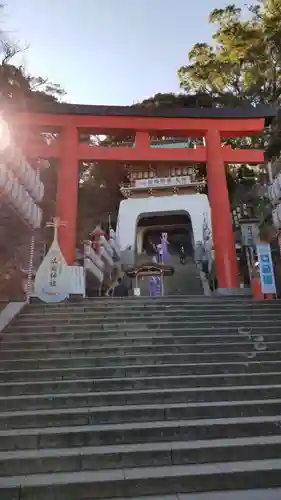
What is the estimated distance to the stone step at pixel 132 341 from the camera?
6.04 m

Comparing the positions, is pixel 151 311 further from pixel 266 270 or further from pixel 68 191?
pixel 68 191

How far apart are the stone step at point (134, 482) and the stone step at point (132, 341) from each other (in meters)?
2.87

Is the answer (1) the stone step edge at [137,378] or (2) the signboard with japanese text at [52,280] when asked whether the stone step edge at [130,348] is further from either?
(2) the signboard with japanese text at [52,280]

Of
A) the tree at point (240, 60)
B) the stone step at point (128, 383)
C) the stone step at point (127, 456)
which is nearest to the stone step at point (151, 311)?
the stone step at point (128, 383)

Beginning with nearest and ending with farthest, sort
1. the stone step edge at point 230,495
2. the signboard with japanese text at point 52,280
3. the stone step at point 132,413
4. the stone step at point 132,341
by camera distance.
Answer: the stone step edge at point 230,495, the stone step at point 132,413, the stone step at point 132,341, the signboard with japanese text at point 52,280

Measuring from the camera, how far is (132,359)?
5539mm

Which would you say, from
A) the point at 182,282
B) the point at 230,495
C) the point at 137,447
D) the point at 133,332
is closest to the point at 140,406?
the point at 137,447

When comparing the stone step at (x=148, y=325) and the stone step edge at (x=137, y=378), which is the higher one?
the stone step at (x=148, y=325)

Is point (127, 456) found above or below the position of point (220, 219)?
below

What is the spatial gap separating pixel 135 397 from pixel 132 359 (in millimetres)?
1121

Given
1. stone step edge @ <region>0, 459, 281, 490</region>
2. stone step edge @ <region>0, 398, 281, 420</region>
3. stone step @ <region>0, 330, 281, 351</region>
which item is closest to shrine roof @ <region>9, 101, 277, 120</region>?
stone step @ <region>0, 330, 281, 351</region>

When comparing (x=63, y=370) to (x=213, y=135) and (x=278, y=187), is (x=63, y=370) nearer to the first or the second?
(x=278, y=187)

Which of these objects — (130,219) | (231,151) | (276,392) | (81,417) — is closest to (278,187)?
(231,151)

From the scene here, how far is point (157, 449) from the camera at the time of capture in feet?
11.0
